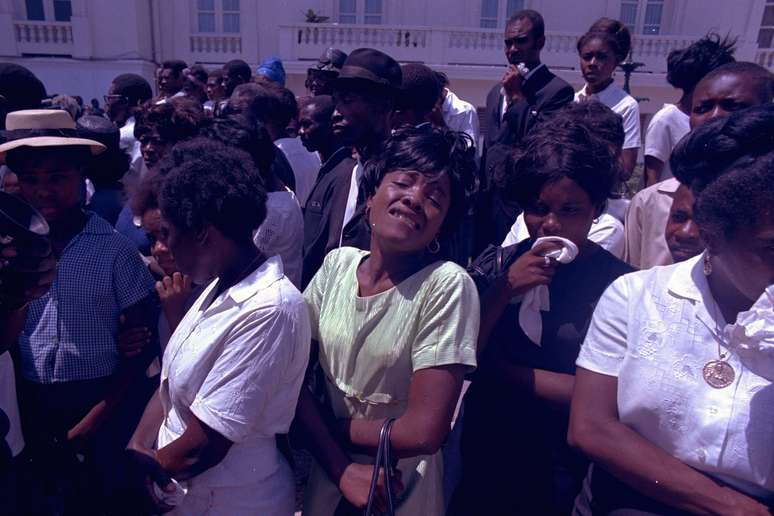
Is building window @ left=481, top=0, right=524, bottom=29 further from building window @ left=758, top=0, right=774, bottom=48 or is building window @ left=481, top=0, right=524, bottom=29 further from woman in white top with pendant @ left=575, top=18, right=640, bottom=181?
woman in white top with pendant @ left=575, top=18, right=640, bottom=181

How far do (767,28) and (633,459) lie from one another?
18130 millimetres

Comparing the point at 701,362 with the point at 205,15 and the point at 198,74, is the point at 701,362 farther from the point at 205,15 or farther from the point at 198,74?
the point at 205,15

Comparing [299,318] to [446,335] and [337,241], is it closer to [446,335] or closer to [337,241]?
[446,335]

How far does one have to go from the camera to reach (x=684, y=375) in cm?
151

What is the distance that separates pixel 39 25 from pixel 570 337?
17.8 m

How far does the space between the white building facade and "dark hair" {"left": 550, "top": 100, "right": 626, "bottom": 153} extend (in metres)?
13.7

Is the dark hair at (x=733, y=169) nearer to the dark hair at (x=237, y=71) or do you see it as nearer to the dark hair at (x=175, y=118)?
the dark hair at (x=175, y=118)

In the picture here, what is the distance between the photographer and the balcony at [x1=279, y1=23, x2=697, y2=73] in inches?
597

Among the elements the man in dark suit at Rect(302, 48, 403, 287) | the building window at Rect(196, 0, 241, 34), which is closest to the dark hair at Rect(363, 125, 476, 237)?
the man in dark suit at Rect(302, 48, 403, 287)

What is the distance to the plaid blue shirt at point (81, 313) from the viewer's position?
2.16 metres

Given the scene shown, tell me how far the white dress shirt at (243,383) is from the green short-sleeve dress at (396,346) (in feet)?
0.40

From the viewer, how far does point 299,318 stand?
1721mm

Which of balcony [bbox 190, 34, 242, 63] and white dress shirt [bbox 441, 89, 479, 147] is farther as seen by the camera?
balcony [bbox 190, 34, 242, 63]

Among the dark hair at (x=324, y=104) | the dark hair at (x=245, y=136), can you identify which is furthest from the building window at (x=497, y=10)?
the dark hair at (x=245, y=136)
